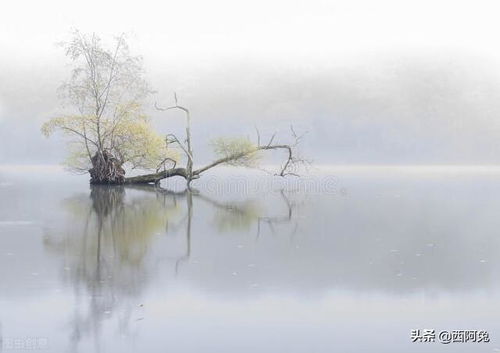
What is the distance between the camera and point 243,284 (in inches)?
499

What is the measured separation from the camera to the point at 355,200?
36219mm

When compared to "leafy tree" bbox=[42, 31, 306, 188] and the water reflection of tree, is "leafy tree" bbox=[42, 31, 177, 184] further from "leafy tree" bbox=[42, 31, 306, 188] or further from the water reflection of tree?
the water reflection of tree

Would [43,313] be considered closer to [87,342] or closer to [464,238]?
[87,342]

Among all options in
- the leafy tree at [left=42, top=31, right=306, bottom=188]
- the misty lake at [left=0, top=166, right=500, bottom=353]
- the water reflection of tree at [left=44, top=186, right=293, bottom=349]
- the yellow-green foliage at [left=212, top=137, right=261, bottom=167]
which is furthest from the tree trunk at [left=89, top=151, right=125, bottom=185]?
the misty lake at [left=0, top=166, right=500, bottom=353]

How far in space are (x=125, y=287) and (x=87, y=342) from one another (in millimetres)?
3126

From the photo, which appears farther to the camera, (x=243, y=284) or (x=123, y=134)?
(x=123, y=134)

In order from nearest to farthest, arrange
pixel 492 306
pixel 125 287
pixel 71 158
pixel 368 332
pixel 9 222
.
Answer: pixel 368 332 < pixel 492 306 < pixel 125 287 < pixel 9 222 < pixel 71 158

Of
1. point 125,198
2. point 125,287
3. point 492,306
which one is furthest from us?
point 125,198

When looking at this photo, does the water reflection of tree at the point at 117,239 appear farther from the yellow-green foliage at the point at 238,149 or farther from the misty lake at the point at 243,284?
the yellow-green foliage at the point at 238,149

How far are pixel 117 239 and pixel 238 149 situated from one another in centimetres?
2473

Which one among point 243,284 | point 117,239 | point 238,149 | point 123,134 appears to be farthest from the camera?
point 123,134

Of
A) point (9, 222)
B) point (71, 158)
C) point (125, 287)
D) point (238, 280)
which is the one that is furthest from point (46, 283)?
point (71, 158)

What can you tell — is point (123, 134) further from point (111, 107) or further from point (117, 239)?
point (117, 239)

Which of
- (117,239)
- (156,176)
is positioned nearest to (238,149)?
(156,176)
